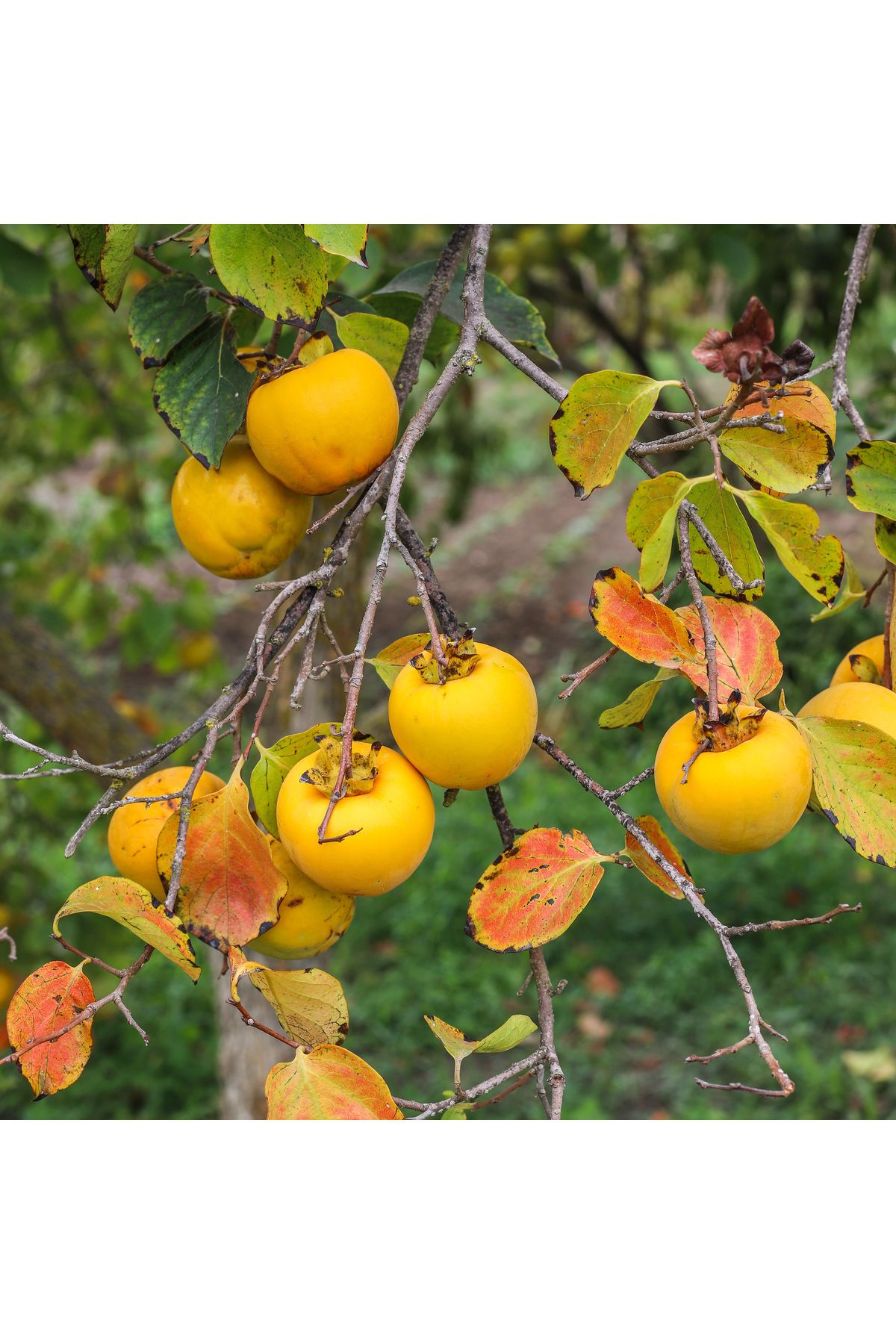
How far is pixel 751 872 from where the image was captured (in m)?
3.58

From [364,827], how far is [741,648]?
0.29m

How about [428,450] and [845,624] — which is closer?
[845,624]

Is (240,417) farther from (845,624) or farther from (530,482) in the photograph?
(530,482)

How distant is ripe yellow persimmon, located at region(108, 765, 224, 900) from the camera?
2.80 ft

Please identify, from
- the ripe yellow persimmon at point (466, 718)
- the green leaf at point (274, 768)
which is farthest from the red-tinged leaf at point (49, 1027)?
the ripe yellow persimmon at point (466, 718)

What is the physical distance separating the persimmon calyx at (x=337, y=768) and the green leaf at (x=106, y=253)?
44cm

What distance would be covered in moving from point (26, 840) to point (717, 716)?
198 cm

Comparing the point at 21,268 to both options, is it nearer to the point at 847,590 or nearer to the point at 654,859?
the point at 847,590

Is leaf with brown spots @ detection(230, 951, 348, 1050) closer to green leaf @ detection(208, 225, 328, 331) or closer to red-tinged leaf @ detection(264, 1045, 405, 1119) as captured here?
red-tinged leaf @ detection(264, 1045, 405, 1119)

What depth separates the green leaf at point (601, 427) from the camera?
2.60ft

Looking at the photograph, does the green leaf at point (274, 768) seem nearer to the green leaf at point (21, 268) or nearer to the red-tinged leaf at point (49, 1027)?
the red-tinged leaf at point (49, 1027)

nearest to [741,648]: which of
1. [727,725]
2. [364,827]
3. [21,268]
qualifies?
[727,725]

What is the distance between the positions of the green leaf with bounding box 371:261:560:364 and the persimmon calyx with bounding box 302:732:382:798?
54 centimetres

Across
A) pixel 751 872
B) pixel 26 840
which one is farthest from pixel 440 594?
pixel 751 872
